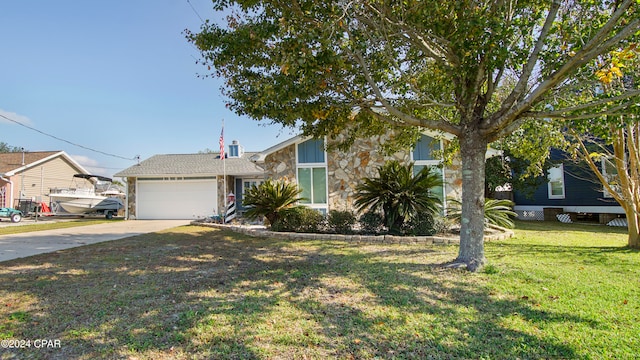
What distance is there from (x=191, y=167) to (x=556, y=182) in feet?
62.7

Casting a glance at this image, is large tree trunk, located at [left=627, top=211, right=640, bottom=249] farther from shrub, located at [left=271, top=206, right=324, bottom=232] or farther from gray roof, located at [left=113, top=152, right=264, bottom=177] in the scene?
gray roof, located at [left=113, top=152, right=264, bottom=177]

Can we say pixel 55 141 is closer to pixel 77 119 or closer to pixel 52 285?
pixel 77 119

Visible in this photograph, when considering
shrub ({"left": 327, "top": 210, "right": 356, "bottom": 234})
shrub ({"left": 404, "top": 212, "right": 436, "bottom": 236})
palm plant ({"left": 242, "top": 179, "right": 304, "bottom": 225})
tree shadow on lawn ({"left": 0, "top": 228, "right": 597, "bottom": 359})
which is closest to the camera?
tree shadow on lawn ({"left": 0, "top": 228, "right": 597, "bottom": 359})

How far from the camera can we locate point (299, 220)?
9.50 meters

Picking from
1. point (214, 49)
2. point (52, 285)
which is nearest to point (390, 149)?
point (214, 49)

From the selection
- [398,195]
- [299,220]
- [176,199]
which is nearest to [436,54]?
[398,195]

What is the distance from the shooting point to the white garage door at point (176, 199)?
58.7 feet

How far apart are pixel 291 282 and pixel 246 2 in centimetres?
452

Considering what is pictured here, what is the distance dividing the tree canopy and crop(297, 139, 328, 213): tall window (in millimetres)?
5449

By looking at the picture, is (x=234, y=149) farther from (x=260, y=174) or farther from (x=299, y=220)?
(x=299, y=220)

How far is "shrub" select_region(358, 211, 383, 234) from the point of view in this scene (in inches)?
347

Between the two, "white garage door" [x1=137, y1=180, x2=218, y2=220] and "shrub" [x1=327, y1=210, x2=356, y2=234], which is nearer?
"shrub" [x1=327, y1=210, x2=356, y2=234]

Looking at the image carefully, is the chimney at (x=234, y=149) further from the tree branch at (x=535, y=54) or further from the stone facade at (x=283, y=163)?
the tree branch at (x=535, y=54)

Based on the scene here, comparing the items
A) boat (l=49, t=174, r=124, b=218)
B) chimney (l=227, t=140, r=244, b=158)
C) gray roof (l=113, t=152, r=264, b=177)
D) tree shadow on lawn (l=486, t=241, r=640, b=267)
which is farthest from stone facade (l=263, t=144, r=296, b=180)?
boat (l=49, t=174, r=124, b=218)
